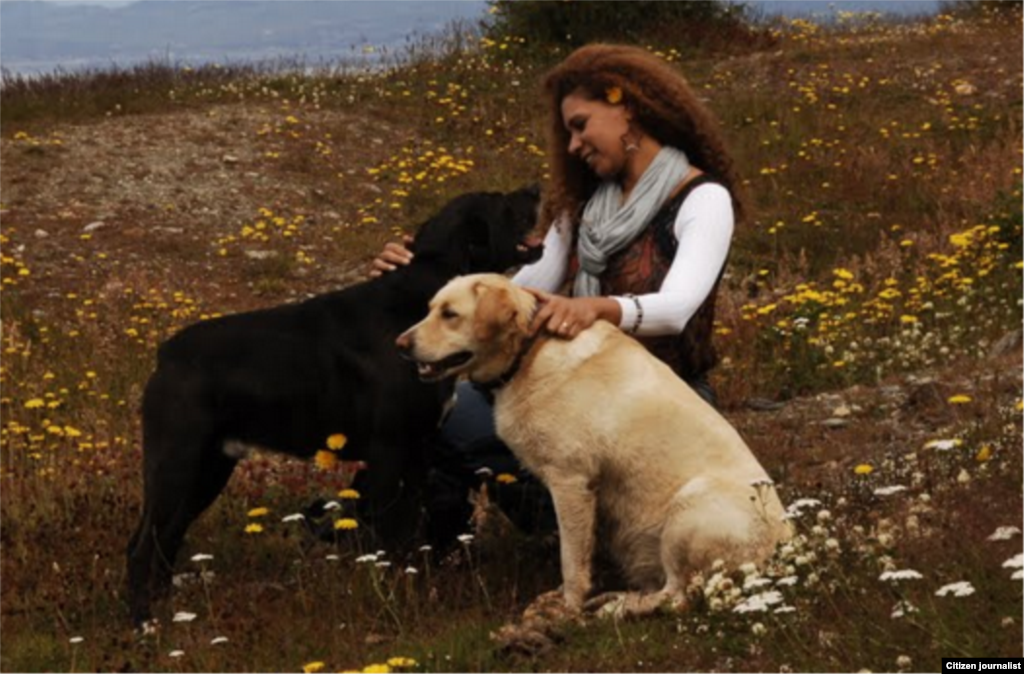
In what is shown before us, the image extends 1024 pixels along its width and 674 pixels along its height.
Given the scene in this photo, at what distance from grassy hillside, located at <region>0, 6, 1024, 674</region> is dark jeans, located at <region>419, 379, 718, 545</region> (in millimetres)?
191

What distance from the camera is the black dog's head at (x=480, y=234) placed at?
5.71 m

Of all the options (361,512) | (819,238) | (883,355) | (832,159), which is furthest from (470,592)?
(832,159)

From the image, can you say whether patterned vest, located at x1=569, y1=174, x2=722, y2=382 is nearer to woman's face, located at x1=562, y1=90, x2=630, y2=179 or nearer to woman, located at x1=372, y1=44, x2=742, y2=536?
woman, located at x1=372, y1=44, x2=742, y2=536

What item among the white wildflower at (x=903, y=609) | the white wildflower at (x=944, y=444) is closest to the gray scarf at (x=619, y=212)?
the white wildflower at (x=944, y=444)

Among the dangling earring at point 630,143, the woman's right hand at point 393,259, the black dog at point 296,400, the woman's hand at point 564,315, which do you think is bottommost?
the black dog at point 296,400

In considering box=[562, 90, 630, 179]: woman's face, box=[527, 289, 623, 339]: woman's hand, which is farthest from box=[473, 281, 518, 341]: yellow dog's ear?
box=[562, 90, 630, 179]: woman's face

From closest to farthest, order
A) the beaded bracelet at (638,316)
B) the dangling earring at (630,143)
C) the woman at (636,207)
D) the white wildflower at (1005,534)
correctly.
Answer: the white wildflower at (1005,534), the beaded bracelet at (638,316), the woman at (636,207), the dangling earring at (630,143)

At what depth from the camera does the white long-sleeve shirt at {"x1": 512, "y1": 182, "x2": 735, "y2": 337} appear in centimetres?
501

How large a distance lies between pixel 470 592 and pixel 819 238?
7725 millimetres

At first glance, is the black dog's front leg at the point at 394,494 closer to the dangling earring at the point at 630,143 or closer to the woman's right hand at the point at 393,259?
the woman's right hand at the point at 393,259

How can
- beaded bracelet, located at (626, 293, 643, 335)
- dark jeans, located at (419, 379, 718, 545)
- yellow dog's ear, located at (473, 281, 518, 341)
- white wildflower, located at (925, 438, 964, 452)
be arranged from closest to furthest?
white wildflower, located at (925, 438, 964, 452) → yellow dog's ear, located at (473, 281, 518, 341) → beaded bracelet, located at (626, 293, 643, 335) → dark jeans, located at (419, 379, 718, 545)

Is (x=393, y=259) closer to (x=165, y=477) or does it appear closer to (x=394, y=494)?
(x=394, y=494)

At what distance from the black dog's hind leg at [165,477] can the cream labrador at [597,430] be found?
97cm

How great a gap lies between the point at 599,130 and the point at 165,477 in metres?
2.11
